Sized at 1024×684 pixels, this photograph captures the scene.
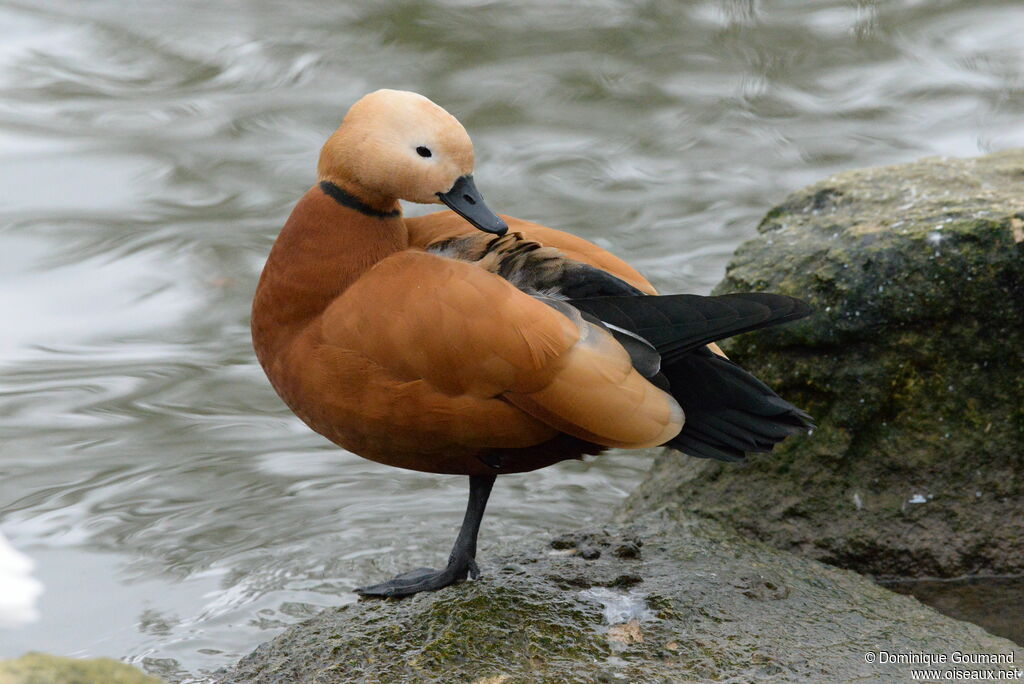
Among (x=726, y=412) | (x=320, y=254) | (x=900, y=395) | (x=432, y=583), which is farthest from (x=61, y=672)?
(x=900, y=395)

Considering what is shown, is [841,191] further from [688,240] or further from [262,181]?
[262,181]

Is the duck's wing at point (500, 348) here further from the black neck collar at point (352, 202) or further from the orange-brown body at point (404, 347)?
the black neck collar at point (352, 202)

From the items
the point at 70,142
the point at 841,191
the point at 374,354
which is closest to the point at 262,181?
the point at 70,142

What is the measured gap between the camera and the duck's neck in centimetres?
338

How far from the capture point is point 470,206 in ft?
10.9

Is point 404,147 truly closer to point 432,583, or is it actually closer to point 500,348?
point 500,348

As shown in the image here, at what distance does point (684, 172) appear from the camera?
8.44m

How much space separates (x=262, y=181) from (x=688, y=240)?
9.00 feet

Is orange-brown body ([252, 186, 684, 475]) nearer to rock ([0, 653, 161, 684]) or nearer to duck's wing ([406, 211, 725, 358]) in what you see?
duck's wing ([406, 211, 725, 358])

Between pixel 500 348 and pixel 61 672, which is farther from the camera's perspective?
pixel 500 348

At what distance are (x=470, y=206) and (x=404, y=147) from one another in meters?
0.23
